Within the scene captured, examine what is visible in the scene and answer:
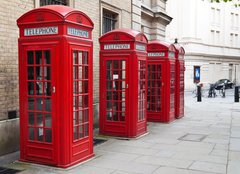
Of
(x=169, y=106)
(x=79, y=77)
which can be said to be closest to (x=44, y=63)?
(x=79, y=77)

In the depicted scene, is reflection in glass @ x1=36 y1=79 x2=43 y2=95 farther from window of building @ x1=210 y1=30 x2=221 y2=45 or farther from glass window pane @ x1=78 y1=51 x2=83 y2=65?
window of building @ x1=210 y1=30 x2=221 y2=45

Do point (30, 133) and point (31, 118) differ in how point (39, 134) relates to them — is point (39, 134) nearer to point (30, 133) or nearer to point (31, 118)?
point (30, 133)

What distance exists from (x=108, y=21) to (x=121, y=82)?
3.85m

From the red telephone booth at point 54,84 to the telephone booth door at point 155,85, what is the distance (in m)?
4.97

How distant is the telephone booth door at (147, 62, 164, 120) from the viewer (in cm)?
1127

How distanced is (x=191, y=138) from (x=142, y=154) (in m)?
2.29

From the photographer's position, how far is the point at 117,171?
5895 millimetres

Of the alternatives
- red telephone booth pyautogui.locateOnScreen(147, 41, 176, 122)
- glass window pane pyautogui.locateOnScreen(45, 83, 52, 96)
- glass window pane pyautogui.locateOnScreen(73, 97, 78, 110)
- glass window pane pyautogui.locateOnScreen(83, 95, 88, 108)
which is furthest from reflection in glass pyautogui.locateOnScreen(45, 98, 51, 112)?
red telephone booth pyautogui.locateOnScreen(147, 41, 176, 122)

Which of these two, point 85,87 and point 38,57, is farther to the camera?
point 85,87

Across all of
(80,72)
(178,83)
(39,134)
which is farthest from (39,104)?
(178,83)

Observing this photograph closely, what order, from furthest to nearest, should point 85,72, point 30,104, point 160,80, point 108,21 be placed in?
point 108,21
point 160,80
point 85,72
point 30,104

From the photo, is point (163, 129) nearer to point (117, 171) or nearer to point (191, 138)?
point (191, 138)

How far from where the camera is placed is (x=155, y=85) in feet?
37.4

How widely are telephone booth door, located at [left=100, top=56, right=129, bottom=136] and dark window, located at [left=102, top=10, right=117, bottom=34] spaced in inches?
126
